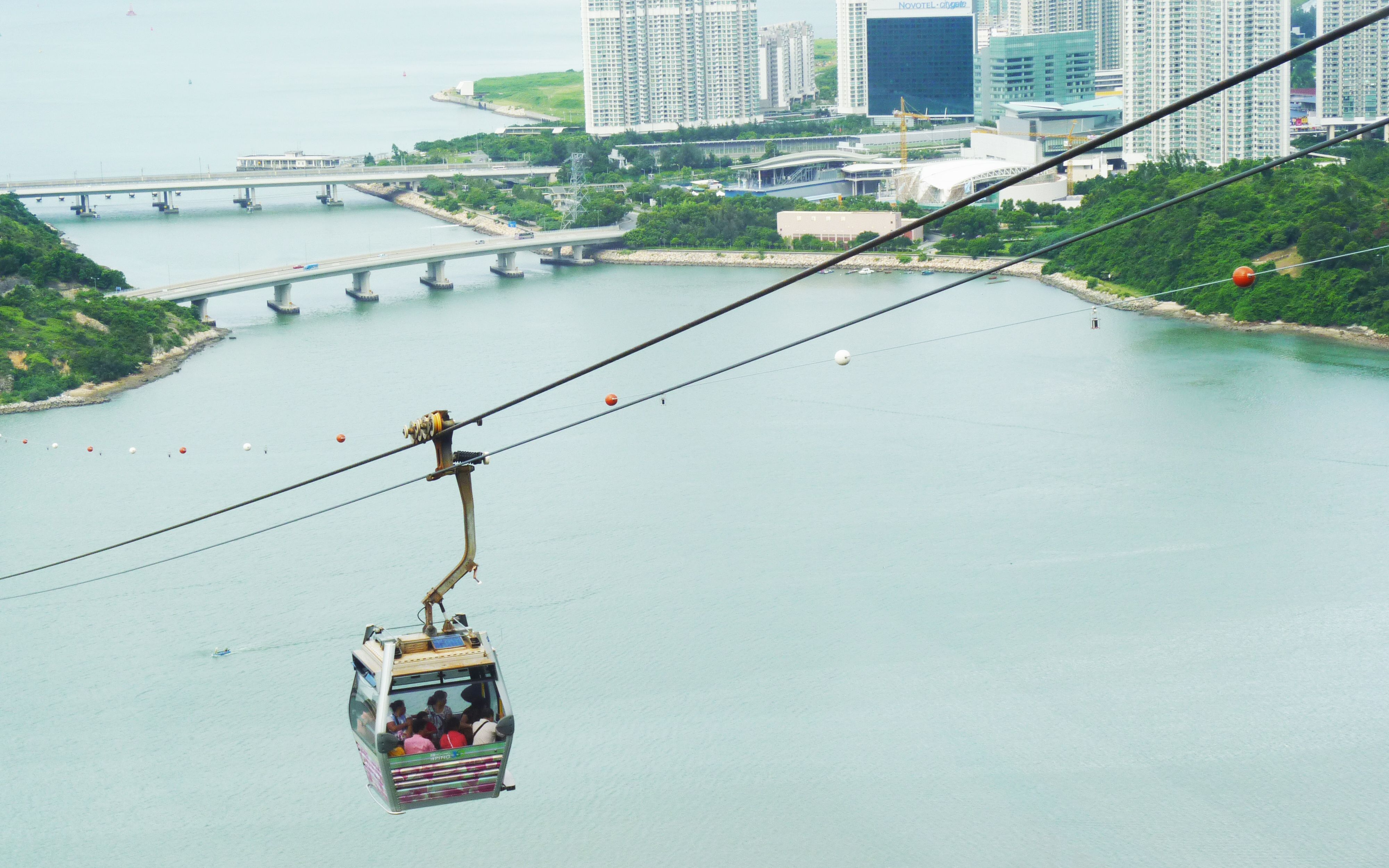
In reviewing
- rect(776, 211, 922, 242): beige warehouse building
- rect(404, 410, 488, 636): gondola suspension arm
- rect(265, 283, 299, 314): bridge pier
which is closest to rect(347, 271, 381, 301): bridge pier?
rect(265, 283, 299, 314): bridge pier

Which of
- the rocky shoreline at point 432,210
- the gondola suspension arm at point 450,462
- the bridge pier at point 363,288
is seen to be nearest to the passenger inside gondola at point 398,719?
the gondola suspension arm at point 450,462

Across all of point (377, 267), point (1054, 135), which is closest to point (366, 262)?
point (377, 267)

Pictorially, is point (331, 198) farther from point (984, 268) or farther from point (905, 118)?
point (984, 268)

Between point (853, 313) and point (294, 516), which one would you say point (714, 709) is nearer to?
point (294, 516)

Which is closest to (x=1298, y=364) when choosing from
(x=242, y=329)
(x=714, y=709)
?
(x=714, y=709)

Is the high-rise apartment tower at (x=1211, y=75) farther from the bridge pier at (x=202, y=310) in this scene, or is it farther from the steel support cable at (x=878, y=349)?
the bridge pier at (x=202, y=310)

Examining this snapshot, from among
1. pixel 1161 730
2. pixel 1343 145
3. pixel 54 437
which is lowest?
pixel 1161 730
